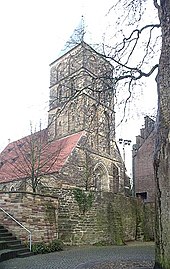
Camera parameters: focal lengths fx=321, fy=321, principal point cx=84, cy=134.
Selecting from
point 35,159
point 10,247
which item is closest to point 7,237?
point 10,247

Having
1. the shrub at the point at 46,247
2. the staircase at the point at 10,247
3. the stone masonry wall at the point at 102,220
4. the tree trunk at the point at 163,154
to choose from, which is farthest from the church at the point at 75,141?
the staircase at the point at 10,247

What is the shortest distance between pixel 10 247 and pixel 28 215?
168 centimetres

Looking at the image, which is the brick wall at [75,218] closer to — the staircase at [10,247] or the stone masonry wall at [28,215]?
the stone masonry wall at [28,215]

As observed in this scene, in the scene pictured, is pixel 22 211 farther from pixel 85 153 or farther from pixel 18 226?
pixel 85 153

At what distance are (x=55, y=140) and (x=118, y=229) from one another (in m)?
17.5

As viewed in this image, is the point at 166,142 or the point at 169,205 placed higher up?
the point at 166,142

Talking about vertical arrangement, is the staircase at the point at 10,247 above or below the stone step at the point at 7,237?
below

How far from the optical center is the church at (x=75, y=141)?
30.1 feet

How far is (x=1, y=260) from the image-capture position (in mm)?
8648

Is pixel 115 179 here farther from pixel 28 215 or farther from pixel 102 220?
pixel 28 215

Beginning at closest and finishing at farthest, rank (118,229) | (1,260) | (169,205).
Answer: (169,205) → (1,260) → (118,229)

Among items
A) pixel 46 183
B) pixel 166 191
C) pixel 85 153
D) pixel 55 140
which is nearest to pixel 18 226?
pixel 166 191

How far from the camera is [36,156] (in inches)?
890

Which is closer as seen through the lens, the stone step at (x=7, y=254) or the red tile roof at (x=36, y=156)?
the stone step at (x=7, y=254)
